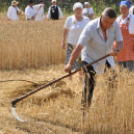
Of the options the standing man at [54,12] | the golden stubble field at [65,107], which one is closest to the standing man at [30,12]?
the standing man at [54,12]

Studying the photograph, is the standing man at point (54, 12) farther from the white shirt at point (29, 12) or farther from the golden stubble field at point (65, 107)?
the golden stubble field at point (65, 107)

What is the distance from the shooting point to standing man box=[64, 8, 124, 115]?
3.30 m

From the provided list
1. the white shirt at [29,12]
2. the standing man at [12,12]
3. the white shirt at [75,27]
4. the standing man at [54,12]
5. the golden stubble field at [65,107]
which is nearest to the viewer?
the golden stubble field at [65,107]

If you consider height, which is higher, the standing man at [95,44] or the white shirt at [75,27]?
the white shirt at [75,27]

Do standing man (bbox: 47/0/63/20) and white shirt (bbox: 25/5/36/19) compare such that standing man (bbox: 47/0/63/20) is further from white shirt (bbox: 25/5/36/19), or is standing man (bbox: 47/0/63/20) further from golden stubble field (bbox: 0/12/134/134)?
golden stubble field (bbox: 0/12/134/134)

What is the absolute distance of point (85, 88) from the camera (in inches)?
136

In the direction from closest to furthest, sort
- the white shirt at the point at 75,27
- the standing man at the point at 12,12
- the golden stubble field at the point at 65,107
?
1. the golden stubble field at the point at 65,107
2. the white shirt at the point at 75,27
3. the standing man at the point at 12,12

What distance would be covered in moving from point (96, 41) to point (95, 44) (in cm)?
5

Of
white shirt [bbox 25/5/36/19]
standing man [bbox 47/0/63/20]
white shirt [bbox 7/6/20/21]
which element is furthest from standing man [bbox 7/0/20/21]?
standing man [bbox 47/0/63/20]

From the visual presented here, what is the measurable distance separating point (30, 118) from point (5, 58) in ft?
10.7

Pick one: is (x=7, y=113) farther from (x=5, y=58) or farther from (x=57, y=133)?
(x=5, y=58)

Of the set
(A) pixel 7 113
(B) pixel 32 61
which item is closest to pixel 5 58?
(B) pixel 32 61

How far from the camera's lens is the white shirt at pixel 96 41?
10.9 feet

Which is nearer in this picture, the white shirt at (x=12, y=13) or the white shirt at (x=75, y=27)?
the white shirt at (x=75, y=27)
